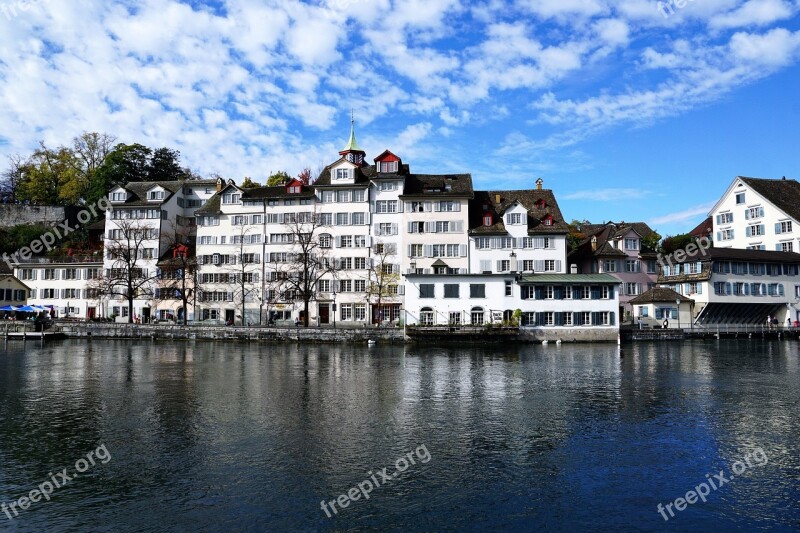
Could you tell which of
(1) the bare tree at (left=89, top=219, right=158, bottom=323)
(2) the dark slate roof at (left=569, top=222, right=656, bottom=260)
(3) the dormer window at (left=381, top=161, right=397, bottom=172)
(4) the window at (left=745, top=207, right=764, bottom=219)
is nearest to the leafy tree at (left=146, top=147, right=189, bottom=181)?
(1) the bare tree at (left=89, top=219, right=158, bottom=323)

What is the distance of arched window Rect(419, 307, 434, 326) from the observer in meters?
66.1

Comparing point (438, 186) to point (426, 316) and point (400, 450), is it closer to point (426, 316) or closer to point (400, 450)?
point (426, 316)

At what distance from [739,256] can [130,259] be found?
75.5m

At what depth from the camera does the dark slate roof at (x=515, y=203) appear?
7344cm

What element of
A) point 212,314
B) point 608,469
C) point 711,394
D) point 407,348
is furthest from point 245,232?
point 608,469

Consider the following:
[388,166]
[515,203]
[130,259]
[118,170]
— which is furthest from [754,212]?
[118,170]

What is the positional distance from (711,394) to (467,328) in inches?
1318

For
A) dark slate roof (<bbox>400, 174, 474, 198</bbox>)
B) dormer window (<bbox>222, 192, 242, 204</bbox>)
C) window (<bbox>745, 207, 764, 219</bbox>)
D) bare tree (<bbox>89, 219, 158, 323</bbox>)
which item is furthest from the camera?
window (<bbox>745, 207, 764, 219</bbox>)

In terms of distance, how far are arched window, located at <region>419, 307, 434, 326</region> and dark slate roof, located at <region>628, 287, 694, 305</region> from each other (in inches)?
1010

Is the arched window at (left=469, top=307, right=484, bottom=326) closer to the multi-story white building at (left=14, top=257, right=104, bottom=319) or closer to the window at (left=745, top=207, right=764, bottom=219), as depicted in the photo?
the window at (left=745, top=207, right=764, bottom=219)

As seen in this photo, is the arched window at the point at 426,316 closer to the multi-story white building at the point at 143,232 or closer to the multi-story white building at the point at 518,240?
the multi-story white building at the point at 518,240

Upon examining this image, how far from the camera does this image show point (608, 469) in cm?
1797

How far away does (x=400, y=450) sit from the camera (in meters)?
19.7

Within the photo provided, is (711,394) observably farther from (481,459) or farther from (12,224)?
(12,224)
